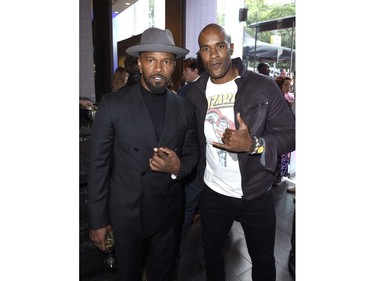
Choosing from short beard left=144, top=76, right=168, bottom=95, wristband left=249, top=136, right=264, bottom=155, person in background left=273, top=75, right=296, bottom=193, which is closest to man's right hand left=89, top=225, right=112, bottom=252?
short beard left=144, top=76, right=168, bottom=95

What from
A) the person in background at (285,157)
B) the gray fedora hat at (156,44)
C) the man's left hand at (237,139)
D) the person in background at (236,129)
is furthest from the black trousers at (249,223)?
the person in background at (285,157)

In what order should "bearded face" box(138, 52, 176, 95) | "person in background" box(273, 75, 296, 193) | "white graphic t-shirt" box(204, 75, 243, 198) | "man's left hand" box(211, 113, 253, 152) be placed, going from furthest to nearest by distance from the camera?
"person in background" box(273, 75, 296, 193), "white graphic t-shirt" box(204, 75, 243, 198), "bearded face" box(138, 52, 176, 95), "man's left hand" box(211, 113, 253, 152)

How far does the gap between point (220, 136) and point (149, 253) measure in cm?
82

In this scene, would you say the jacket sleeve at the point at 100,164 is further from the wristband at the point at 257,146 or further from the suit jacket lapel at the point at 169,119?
the wristband at the point at 257,146

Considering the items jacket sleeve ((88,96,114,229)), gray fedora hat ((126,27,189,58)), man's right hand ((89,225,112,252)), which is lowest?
man's right hand ((89,225,112,252))

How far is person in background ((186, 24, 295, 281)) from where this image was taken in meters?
1.60

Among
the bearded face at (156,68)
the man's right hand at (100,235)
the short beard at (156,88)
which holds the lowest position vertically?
the man's right hand at (100,235)

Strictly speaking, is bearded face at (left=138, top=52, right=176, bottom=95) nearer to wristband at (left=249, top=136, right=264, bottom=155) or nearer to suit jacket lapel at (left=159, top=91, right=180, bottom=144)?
suit jacket lapel at (left=159, top=91, right=180, bottom=144)

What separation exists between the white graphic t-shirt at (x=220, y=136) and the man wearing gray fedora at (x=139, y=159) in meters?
0.14

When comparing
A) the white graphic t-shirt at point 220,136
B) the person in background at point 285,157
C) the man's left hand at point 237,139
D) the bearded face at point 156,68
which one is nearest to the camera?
the man's left hand at point 237,139

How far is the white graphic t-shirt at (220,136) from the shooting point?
1.65 m
